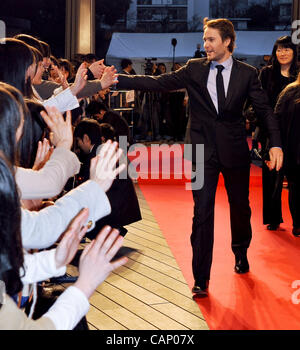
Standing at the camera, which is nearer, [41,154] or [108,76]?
[41,154]

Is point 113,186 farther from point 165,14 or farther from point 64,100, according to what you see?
point 165,14

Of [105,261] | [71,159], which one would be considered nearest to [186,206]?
[71,159]

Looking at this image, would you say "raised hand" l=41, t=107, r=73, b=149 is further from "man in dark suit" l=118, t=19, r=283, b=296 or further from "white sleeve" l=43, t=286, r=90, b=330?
"man in dark suit" l=118, t=19, r=283, b=296

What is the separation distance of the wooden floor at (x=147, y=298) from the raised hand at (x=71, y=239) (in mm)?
1609

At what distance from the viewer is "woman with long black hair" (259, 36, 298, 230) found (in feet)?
17.1

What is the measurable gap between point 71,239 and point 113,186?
10.6 feet

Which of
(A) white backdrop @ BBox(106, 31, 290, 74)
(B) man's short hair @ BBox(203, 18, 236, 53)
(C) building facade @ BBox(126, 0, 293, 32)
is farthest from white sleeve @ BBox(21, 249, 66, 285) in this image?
(C) building facade @ BBox(126, 0, 293, 32)

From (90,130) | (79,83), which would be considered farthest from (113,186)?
(79,83)

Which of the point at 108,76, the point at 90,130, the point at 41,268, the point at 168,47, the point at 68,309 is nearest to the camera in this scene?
the point at 68,309

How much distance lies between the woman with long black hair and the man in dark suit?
54.8 inches

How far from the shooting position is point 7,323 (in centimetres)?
132

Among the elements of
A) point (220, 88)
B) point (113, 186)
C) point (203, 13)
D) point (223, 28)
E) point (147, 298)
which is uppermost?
point (203, 13)

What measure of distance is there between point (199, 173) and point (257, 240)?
56.2 inches

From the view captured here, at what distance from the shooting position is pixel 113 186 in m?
4.83
